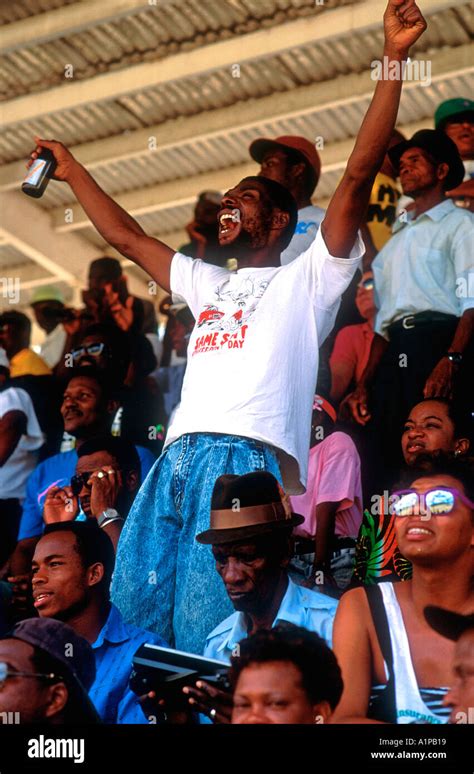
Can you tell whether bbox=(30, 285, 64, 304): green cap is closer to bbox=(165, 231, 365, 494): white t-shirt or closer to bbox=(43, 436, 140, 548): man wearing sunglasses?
bbox=(43, 436, 140, 548): man wearing sunglasses

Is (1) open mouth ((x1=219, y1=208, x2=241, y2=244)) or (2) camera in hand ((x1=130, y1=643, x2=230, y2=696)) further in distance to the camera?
(1) open mouth ((x1=219, y1=208, x2=241, y2=244))

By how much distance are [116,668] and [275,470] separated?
2.71ft

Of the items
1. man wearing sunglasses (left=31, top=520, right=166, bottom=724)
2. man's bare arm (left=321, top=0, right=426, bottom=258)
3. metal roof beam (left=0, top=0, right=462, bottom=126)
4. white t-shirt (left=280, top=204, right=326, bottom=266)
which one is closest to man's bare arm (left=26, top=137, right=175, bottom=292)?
man's bare arm (left=321, top=0, right=426, bottom=258)

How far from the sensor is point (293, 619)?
15.1ft

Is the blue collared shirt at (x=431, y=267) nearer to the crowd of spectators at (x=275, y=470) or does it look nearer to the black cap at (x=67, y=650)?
the crowd of spectators at (x=275, y=470)

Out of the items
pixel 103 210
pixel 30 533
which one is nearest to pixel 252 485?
pixel 103 210

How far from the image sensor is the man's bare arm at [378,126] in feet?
15.5

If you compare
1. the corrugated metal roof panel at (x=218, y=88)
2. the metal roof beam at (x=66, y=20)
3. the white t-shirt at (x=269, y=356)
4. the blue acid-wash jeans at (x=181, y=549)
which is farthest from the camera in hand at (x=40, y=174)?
the corrugated metal roof panel at (x=218, y=88)

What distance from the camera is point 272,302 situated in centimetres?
498

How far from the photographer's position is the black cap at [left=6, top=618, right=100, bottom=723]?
3967 mm

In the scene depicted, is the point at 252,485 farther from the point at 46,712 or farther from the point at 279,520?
the point at 46,712

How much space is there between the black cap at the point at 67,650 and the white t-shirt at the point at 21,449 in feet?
10.1

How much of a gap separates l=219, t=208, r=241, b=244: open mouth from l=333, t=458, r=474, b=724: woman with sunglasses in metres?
1.33

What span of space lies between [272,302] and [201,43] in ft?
17.5
